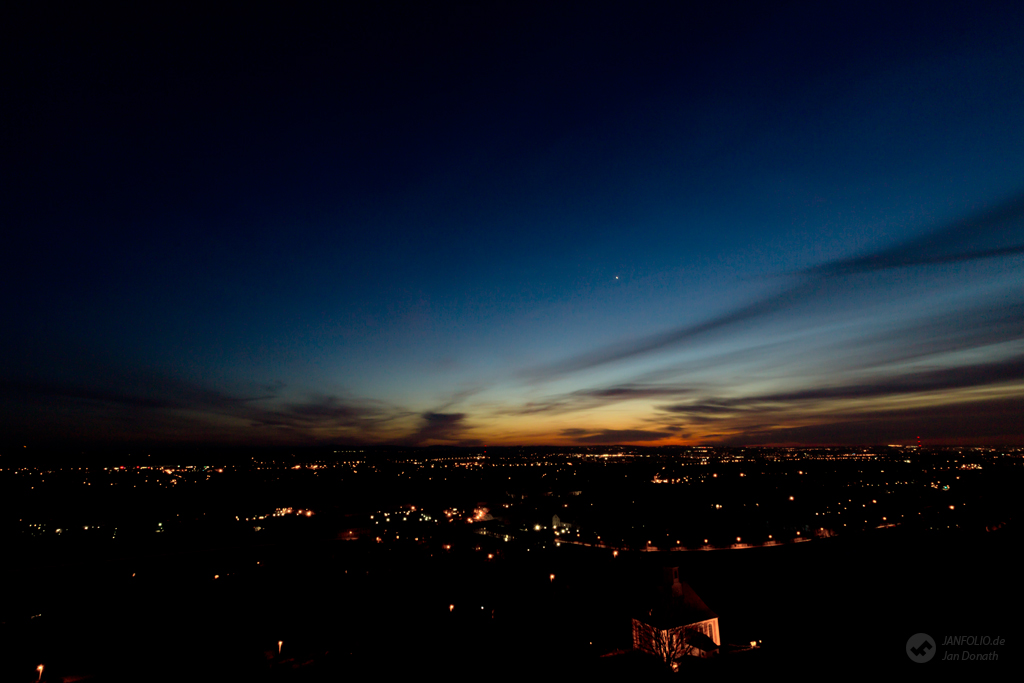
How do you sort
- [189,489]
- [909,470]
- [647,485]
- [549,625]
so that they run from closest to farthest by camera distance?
[549,625]
[189,489]
[647,485]
[909,470]

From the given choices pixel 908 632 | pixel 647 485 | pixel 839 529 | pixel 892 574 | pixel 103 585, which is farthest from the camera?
pixel 647 485

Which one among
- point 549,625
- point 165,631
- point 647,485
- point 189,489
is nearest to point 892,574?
point 549,625

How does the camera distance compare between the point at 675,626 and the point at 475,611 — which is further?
the point at 475,611

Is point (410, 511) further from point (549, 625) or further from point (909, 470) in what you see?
point (909, 470)

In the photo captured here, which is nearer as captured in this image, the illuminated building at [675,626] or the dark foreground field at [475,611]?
the dark foreground field at [475,611]

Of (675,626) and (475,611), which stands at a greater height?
(675,626)

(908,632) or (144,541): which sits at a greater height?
(908,632)

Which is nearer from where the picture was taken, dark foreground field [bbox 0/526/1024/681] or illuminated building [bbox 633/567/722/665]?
dark foreground field [bbox 0/526/1024/681]

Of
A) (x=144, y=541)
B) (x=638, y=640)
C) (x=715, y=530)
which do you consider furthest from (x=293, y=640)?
(x=715, y=530)

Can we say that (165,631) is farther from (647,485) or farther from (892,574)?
(647,485)

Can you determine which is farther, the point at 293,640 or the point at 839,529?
the point at 839,529
